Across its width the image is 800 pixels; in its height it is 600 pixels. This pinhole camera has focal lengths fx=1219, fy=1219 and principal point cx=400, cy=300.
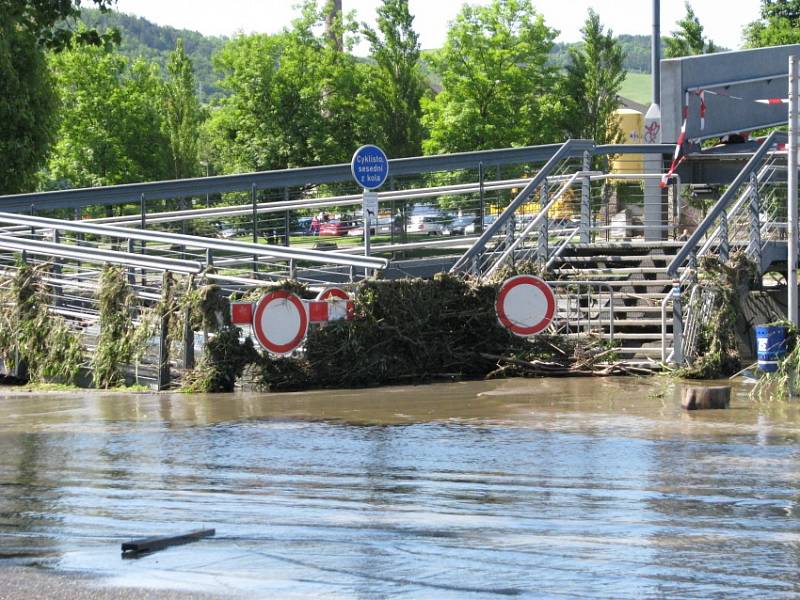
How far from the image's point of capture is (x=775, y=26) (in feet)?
185

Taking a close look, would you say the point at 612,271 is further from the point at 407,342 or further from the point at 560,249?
the point at 407,342

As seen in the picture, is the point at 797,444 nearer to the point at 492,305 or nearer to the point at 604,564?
the point at 604,564

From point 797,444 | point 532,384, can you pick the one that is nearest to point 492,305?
point 532,384

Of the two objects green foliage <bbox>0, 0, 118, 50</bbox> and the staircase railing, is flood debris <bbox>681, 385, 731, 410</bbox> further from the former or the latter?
green foliage <bbox>0, 0, 118, 50</bbox>

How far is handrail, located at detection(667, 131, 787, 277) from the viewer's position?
1572cm

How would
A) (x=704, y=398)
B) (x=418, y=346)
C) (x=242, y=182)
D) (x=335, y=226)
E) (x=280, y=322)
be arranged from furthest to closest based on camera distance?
(x=335, y=226), (x=242, y=182), (x=418, y=346), (x=280, y=322), (x=704, y=398)

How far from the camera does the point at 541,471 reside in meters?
→ 9.27

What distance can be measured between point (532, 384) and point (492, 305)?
149 centimetres

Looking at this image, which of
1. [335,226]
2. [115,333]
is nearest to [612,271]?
[115,333]

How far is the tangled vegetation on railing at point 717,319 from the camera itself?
1518cm

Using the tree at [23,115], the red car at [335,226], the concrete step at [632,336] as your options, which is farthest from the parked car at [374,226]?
the tree at [23,115]

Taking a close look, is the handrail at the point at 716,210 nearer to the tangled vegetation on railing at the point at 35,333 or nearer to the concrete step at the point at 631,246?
the concrete step at the point at 631,246

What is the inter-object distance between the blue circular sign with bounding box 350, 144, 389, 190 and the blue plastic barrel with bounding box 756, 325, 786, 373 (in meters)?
5.76

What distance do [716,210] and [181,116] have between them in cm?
4238
